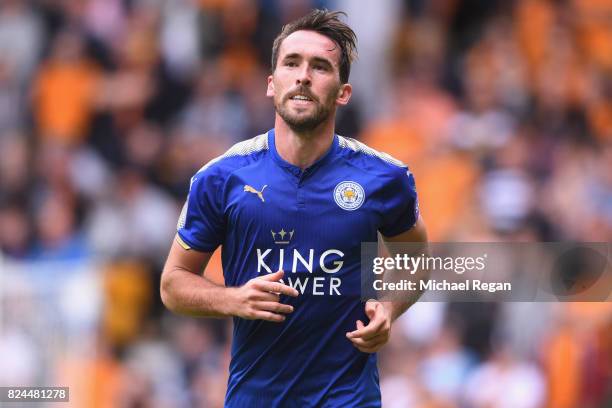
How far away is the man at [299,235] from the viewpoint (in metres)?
6.32

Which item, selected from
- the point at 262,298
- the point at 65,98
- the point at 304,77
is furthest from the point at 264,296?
the point at 65,98

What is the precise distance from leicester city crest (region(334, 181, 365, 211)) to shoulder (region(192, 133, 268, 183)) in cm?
41

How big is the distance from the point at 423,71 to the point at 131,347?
12.3 ft

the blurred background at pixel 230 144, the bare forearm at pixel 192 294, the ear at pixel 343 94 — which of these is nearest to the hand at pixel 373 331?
the bare forearm at pixel 192 294

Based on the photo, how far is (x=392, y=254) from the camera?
6.64 metres

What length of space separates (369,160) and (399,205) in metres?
0.25

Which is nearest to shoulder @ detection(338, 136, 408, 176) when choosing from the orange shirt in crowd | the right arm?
the right arm

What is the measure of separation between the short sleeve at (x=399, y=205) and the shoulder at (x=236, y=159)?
61cm

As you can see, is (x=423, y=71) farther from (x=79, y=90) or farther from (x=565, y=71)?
(x=79, y=90)

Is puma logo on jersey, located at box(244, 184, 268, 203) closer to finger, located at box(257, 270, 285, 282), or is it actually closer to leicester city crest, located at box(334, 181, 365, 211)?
leicester city crest, located at box(334, 181, 365, 211)

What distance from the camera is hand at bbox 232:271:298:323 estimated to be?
5988 mm

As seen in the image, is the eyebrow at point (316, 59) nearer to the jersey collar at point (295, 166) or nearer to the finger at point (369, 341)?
the jersey collar at point (295, 166)

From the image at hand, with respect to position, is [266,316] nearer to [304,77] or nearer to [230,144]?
[304,77]

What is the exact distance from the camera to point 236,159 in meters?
6.48
